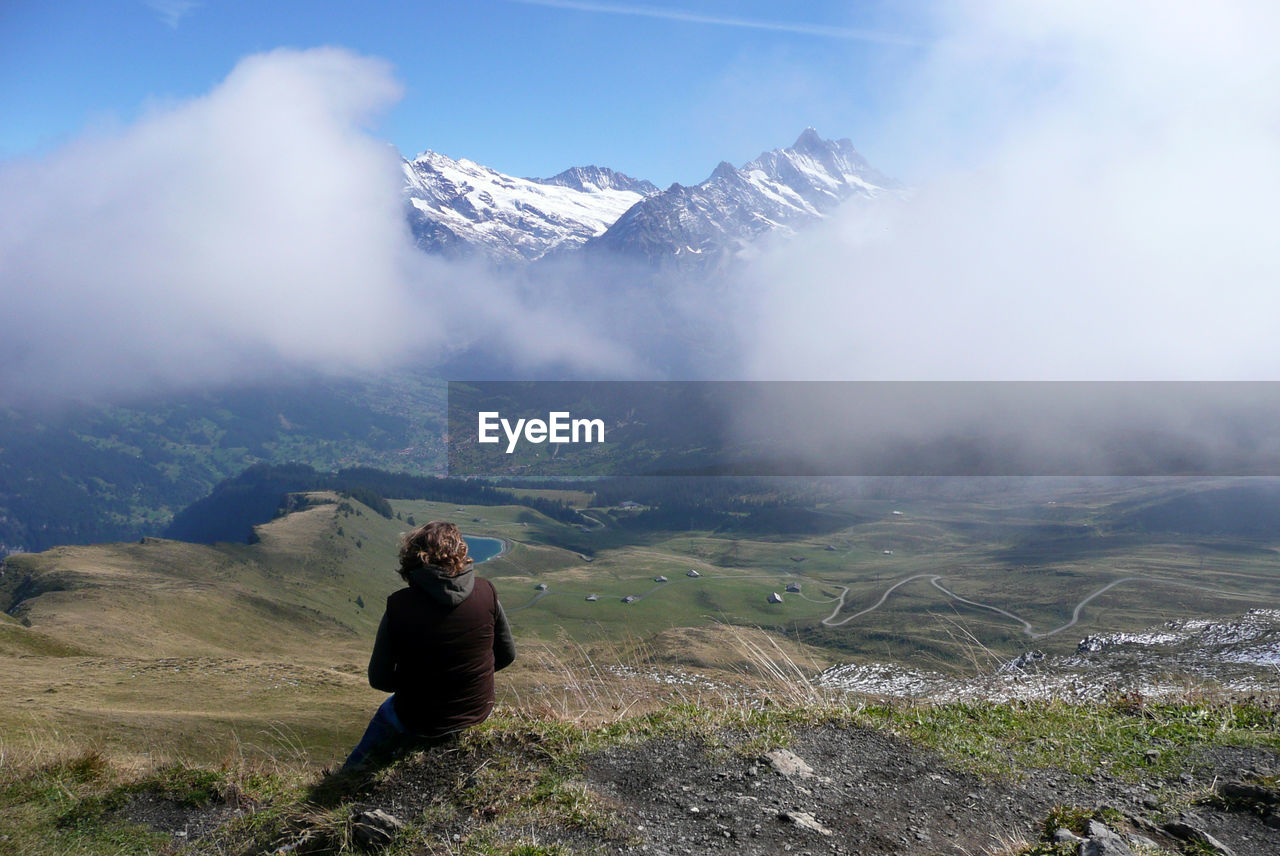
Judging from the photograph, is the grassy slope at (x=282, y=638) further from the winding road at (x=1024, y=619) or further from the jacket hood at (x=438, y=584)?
the jacket hood at (x=438, y=584)

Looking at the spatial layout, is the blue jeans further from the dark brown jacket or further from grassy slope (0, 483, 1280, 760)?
grassy slope (0, 483, 1280, 760)

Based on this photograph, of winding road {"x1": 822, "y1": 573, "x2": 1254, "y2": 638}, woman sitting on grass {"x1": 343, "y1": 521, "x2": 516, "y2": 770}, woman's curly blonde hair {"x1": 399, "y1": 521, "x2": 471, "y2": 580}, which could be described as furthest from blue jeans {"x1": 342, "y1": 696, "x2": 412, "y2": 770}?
winding road {"x1": 822, "y1": 573, "x2": 1254, "y2": 638}

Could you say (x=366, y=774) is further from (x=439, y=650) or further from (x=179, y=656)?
(x=179, y=656)

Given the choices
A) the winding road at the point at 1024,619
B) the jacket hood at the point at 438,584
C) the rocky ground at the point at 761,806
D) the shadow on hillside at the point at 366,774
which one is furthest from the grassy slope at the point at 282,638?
the jacket hood at the point at 438,584

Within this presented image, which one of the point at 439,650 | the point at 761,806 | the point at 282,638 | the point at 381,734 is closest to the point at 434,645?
the point at 439,650

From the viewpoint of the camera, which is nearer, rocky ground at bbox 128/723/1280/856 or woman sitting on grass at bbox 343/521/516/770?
rocky ground at bbox 128/723/1280/856

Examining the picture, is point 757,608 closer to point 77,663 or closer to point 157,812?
point 77,663

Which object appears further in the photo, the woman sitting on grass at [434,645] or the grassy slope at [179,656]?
the grassy slope at [179,656]

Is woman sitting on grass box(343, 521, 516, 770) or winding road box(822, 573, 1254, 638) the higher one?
woman sitting on grass box(343, 521, 516, 770)

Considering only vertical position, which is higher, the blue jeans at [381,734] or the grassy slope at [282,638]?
the blue jeans at [381,734]
